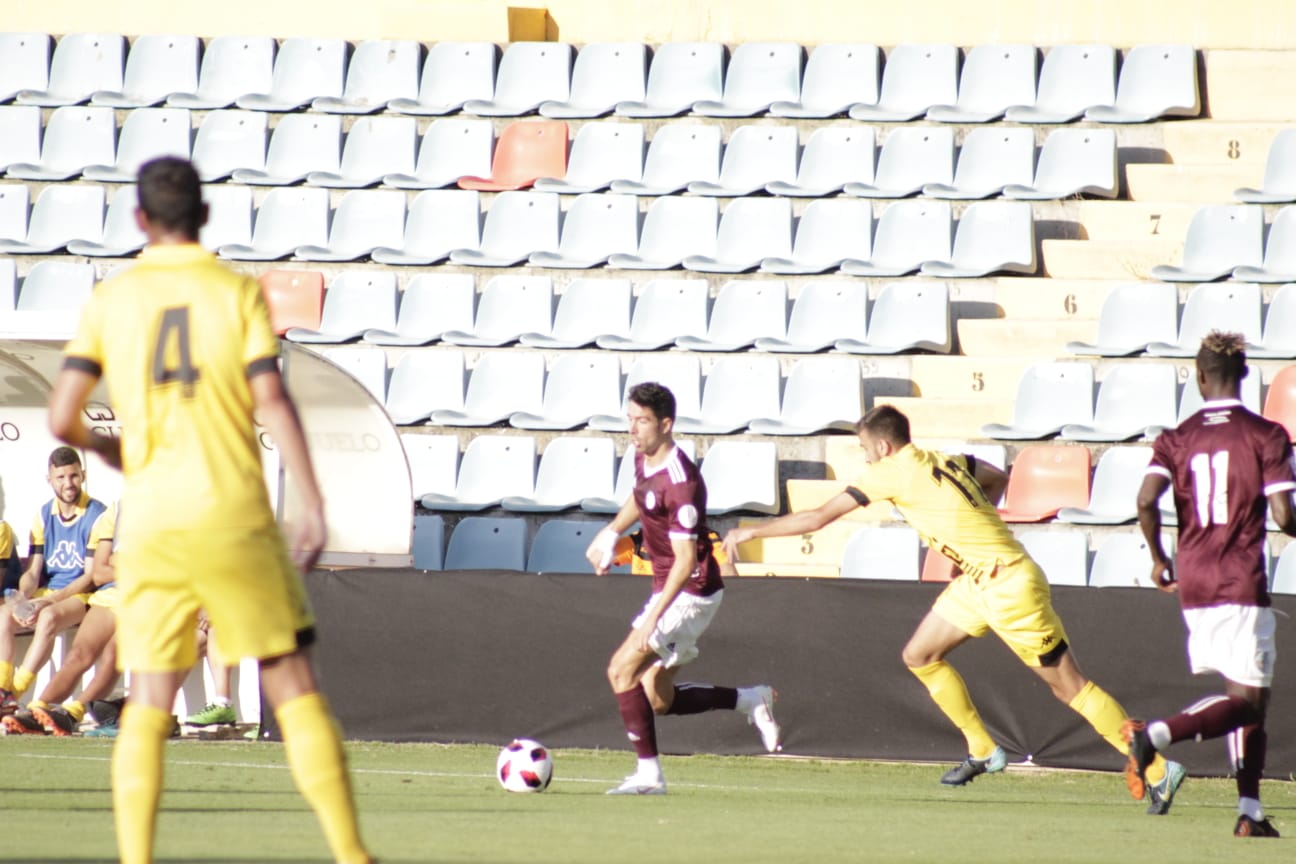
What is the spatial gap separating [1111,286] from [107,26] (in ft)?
35.3

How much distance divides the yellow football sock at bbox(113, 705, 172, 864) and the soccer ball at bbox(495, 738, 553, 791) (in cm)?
381

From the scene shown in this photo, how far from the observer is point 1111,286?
14719 mm

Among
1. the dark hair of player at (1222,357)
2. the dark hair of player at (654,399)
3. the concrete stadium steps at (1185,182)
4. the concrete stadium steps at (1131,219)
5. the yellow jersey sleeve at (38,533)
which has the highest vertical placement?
the concrete stadium steps at (1185,182)

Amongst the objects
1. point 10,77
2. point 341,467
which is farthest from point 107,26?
point 341,467

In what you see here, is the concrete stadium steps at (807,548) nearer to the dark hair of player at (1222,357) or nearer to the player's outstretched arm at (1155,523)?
the player's outstretched arm at (1155,523)

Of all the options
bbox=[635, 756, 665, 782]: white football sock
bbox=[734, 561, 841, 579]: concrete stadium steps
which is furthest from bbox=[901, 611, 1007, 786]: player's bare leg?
bbox=[734, 561, 841, 579]: concrete stadium steps

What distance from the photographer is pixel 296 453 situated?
4.51m

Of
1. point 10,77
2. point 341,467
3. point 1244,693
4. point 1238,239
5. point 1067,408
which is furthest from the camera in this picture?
point 10,77

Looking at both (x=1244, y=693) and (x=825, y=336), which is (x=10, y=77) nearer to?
(x=825, y=336)

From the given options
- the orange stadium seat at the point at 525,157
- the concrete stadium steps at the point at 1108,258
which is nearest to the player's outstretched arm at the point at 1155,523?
the concrete stadium steps at the point at 1108,258

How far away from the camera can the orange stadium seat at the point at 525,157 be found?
1622 cm

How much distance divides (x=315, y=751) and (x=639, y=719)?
13.8 feet

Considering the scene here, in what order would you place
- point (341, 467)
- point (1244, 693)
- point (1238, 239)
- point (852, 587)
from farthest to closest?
point (1238, 239), point (341, 467), point (852, 587), point (1244, 693)

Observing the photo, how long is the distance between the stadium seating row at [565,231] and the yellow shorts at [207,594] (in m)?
→ 10.7
